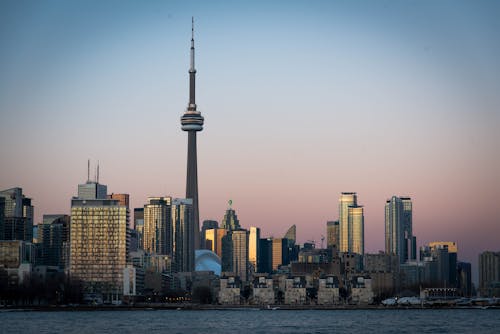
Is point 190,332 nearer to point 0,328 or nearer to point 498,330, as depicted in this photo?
point 0,328

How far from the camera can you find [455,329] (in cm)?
18900

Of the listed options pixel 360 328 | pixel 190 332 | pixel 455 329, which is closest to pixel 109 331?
pixel 190 332

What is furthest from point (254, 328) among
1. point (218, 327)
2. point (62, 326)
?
point (62, 326)

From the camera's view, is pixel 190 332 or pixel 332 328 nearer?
pixel 190 332

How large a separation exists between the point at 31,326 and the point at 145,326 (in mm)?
18283

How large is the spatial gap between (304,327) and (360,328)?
9.16 m

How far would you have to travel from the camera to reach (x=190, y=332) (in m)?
178

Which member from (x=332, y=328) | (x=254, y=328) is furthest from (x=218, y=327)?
(x=332, y=328)

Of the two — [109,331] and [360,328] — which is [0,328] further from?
[360,328]

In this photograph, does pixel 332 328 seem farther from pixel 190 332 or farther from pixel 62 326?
pixel 62 326

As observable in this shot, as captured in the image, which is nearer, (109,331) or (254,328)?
(109,331)

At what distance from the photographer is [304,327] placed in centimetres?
19688

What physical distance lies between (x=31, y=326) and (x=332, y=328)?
48.1 m

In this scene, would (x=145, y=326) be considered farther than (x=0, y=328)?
Yes
